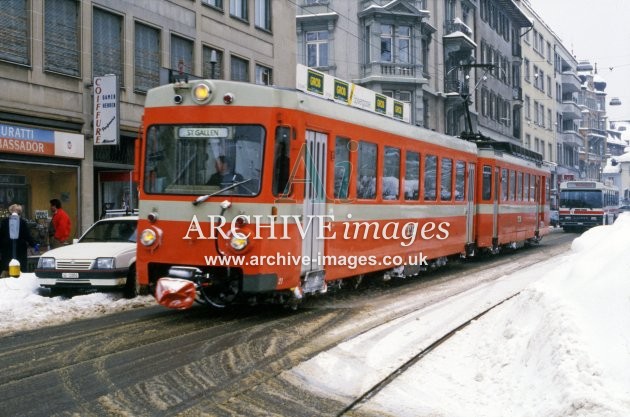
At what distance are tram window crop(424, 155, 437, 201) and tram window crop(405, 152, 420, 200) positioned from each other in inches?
18.5

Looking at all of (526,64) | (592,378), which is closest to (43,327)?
(592,378)

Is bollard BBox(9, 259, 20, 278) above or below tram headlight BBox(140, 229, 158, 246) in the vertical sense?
below

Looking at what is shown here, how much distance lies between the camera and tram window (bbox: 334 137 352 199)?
10.6 meters

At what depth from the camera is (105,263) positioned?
11883mm

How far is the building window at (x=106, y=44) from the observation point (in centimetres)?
1958

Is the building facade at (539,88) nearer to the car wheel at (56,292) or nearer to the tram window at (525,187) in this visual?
the tram window at (525,187)

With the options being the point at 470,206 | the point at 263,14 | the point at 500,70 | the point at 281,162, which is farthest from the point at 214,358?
the point at 500,70

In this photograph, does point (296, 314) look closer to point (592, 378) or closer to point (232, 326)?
point (232, 326)

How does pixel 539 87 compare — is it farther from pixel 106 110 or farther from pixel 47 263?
pixel 47 263

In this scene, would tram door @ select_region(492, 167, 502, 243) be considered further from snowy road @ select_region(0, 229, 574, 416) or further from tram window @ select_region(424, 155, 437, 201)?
snowy road @ select_region(0, 229, 574, 416)

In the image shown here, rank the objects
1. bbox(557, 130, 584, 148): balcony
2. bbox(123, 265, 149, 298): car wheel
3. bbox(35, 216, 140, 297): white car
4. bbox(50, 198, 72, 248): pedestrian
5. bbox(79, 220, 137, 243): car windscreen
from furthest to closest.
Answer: bbox(557, 130, 584, 148): balcony
bbox(50, 198, 72, 248): pedestrian
bbox(79, 220, 137, 243): car windscreen
bbox(123, 265, 149, 298): car wheel
bbox(35, 216, 140, 297): white car

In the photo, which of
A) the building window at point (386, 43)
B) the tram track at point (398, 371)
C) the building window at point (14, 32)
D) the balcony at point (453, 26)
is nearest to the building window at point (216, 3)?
the building window at point (14, 32)

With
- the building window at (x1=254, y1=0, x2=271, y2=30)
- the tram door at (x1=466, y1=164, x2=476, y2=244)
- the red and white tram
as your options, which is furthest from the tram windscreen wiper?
the building window at (x1=254, y1=0, x2=271, y2=30)

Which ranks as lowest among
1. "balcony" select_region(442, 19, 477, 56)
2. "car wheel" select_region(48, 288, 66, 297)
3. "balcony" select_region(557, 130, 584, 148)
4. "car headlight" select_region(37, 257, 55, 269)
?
"car wheel" select_region(48, 288, 66, 297)
